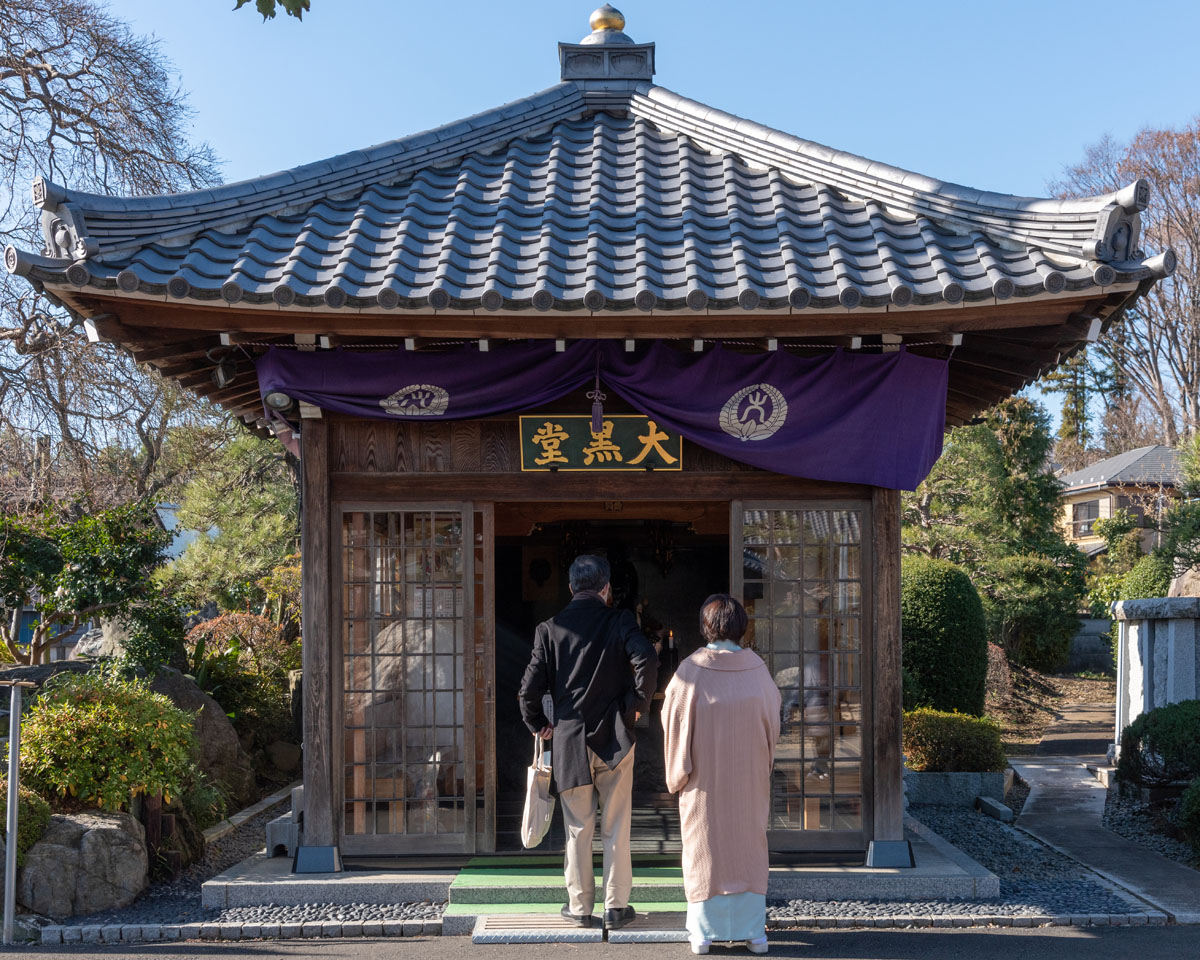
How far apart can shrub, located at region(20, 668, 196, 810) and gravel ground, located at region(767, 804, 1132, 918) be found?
4.16m

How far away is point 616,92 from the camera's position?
29.8 ft

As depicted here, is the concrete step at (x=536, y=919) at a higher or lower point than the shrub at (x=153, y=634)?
lower

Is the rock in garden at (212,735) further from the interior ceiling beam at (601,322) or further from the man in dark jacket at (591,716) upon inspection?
the man in dark jacket at (591,716)

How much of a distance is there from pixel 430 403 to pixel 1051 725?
15.1 metres

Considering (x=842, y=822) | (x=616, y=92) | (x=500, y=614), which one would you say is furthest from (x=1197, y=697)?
(x=616, y=92)

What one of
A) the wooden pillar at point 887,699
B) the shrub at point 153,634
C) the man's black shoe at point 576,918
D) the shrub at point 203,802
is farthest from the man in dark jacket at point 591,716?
the shrub at point 153,634

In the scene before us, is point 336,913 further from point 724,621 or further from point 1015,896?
point 1015,896

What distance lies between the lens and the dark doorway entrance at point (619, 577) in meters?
10.6

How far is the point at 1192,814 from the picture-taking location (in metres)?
7.94

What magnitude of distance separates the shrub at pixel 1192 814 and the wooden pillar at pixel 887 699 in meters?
2.56

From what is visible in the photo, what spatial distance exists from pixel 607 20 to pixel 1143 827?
27.0 ft

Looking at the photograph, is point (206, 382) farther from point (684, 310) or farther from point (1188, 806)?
point (1188, 806)

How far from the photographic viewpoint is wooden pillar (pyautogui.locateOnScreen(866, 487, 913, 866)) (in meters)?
6.95

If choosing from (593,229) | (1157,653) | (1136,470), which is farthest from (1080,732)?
(1136,470)
